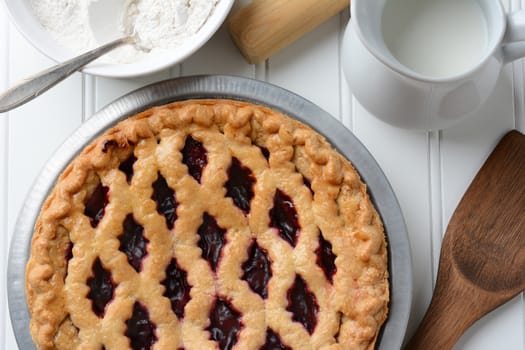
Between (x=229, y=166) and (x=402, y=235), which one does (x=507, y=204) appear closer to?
(x=402, y=235)

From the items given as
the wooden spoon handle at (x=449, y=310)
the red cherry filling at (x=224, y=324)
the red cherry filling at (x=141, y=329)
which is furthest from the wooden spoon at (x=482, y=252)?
the red cherry filling at (x=141, y=329)

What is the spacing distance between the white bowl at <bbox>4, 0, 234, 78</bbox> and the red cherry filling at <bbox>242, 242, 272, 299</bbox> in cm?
36

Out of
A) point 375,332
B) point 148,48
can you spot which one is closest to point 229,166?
point 148,48

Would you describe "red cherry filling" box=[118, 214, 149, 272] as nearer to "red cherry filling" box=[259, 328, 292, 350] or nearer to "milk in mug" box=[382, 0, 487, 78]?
"red cherry filling" box=[259, 328, 292, 350]

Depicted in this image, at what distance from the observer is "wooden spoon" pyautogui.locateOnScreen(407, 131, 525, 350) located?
1.50m

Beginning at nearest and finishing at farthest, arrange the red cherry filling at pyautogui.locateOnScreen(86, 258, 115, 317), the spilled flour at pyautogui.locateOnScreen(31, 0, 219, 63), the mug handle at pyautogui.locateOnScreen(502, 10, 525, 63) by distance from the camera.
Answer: the mug handle at pyautogui.locateOnScreen(502, 10, 525, 63), the red cherry filling at pyautogui.locateOnScreen(86, 258, 115, 317), the spilled flour at pyautogui.locateOnScreen(31, 0, 219, 63)

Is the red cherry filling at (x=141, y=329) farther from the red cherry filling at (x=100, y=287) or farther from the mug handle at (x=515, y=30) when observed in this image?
the mug handle at (x=515, y=30)

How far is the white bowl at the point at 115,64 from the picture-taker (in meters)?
1.42

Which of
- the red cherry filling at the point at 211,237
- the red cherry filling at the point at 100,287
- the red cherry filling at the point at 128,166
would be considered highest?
the red cherry filling at the point at 128,166

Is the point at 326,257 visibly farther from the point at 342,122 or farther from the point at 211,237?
the point at 342,122

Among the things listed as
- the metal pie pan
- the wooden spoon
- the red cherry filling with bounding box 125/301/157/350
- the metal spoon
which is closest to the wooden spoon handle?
the wooden spoon

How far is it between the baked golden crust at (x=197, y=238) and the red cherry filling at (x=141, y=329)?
1cm

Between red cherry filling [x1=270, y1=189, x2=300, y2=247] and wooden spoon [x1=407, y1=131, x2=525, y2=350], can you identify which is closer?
red cherry filling [x1=270, y1=189, x2=300, y2=247]

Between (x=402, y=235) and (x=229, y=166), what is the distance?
1.09 ft
